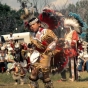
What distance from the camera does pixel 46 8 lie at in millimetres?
8617

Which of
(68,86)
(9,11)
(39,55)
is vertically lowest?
(68,86)

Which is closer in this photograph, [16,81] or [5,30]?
[16,81]

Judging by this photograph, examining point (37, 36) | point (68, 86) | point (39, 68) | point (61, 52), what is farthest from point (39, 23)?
point (68, 86)

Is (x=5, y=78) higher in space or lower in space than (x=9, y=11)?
lower

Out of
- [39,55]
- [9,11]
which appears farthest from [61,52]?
[9,11]

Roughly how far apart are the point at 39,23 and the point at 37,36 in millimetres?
273

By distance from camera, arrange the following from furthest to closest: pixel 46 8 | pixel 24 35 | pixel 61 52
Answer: pixel 24 35 < pixel 61 52 < pixel 46 8

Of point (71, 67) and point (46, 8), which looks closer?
point (46, 8)

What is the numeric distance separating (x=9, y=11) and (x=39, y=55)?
40.0m

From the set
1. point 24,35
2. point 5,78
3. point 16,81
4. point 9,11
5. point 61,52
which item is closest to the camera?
point 61,52

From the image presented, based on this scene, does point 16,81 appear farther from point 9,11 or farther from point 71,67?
point 9,11

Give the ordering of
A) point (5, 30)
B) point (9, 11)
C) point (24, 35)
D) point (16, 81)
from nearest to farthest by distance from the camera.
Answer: point (16, 81) < point (24, 35) < point (5, 30) < point (9, 11)

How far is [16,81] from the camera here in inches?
467

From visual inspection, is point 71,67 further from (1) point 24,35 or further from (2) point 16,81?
(1) point 24,35
